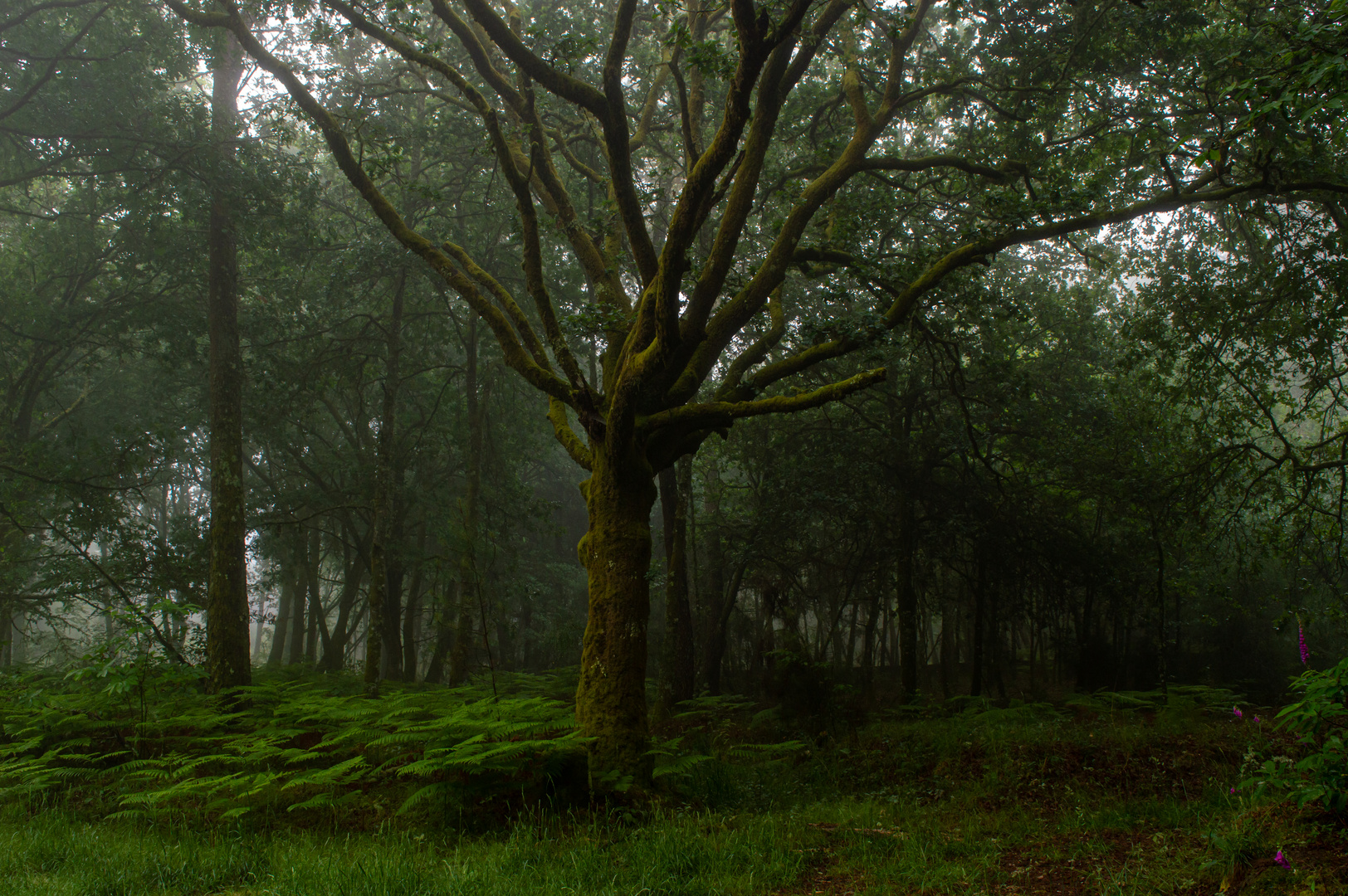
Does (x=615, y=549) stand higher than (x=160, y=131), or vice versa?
Answer: (x=160, y=131)

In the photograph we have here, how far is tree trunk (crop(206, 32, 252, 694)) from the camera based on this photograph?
32.6ft

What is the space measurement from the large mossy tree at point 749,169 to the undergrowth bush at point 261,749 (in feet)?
2.82

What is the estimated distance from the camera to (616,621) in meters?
6.41

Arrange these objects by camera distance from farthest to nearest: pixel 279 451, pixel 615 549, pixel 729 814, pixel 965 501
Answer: pixel 279 451 < pixel 965 501 < pixel 615 549 < pixel 729 814

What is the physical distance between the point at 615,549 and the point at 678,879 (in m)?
3.08

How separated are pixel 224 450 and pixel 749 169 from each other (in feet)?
28.0

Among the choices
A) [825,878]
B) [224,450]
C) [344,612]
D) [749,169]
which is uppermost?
[749,169]

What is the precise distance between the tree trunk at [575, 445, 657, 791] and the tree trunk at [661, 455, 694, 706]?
4.55m

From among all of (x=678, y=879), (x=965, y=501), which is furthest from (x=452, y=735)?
(x=965, y=501)

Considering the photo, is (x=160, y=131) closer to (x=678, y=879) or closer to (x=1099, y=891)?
(x=678, y=879)

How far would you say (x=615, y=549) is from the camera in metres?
6.60

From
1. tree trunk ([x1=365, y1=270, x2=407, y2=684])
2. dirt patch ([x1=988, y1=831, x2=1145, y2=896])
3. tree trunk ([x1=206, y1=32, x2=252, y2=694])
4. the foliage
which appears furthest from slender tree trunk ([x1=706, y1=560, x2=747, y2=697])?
the foliage

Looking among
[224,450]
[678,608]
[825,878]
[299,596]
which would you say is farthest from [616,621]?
[299,596]

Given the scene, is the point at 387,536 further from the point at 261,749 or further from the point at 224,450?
the point at 261,749
